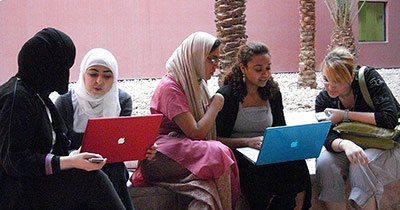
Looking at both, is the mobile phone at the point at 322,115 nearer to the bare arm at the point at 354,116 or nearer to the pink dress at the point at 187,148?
the bare arm at the point at 354,116

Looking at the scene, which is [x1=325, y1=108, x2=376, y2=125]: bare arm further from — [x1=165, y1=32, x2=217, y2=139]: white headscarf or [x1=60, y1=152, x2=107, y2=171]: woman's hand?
[x1=60, y1=152, x2=107, y2=171]: woman's hand

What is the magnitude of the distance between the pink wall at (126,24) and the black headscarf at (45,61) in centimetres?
536

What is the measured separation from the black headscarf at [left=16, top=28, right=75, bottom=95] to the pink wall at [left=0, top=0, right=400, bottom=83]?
5.37 m

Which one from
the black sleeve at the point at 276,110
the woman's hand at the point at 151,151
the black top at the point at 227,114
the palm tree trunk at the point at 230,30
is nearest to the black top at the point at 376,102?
the black sleeve at the point at 276,110

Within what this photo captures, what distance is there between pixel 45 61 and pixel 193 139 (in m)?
1.08

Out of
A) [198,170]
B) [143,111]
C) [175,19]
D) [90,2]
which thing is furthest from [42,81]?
[175,19]

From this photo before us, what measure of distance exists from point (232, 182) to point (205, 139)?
1.17 feet

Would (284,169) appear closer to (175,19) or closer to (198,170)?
(198,170)

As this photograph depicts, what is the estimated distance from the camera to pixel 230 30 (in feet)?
16.9

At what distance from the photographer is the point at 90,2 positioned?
7.75 m

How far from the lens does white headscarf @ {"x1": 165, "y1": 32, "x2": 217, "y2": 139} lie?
2.95 meters

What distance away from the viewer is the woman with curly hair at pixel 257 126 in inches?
118

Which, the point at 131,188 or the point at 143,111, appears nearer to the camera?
the point at 131,188

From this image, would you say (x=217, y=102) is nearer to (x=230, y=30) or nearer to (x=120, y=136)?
(x=120, y=136)
